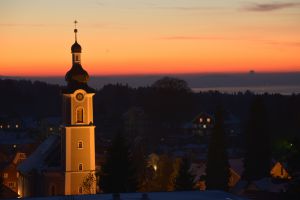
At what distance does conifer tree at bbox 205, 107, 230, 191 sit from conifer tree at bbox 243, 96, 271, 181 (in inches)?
136

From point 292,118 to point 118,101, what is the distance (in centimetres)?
6716

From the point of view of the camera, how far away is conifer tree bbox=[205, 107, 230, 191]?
174 ft

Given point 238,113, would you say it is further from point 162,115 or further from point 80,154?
point 80,154

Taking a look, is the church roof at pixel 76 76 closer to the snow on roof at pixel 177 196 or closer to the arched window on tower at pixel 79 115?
the arched window on tower at pixel 79 115

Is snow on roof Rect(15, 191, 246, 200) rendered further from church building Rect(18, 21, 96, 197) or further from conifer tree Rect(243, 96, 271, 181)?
conifer tree Rect(243, 96, 271, 181)

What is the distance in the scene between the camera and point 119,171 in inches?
1698

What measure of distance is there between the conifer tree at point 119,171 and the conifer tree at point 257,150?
1506 centimetres

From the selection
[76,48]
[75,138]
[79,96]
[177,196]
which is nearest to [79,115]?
[79,96]

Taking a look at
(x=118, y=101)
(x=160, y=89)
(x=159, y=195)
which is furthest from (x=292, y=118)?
(x=159, y=195)

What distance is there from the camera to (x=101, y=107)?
142 metres

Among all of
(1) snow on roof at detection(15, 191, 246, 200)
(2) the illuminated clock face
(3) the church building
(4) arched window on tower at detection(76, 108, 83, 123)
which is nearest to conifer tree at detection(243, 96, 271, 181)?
(3) the church building

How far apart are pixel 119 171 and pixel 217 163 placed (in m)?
12.0

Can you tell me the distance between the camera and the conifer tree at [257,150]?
56.7 m

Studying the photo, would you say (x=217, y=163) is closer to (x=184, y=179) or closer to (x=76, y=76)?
(x=184, y=179)
